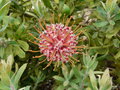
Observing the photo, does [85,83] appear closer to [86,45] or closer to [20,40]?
[86,45]

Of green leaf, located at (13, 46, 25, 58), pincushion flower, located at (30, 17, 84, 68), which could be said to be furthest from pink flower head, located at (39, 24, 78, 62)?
green leaf, located at (13, 46, 25, 58)

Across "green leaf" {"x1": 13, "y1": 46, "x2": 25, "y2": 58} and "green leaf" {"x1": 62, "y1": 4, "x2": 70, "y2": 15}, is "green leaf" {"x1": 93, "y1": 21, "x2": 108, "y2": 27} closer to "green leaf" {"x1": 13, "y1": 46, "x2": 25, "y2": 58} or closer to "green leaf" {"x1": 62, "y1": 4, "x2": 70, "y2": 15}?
"green leaf" {"x1": 62, "y1": 4, "x2": 70, "y2": 15}

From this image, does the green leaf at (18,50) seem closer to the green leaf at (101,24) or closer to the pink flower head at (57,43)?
the pink flower head at (57,43)

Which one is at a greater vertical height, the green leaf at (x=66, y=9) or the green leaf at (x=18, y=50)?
the green leaf at (x=66, y=9)

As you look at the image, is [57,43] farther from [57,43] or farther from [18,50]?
[18,50]

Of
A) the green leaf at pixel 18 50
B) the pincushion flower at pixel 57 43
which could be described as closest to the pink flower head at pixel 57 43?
the pincushion flower at pixel 57 43

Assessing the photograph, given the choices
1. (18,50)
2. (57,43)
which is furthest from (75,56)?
(18,50)

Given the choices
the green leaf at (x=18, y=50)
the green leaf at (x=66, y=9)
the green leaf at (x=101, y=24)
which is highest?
the green leaf at (x=66, y=9)

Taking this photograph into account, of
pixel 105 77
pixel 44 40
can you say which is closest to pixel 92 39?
pixel 44 40

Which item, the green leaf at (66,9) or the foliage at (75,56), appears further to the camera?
the green leaf at (66,9)

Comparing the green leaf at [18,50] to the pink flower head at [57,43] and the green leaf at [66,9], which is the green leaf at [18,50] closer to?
the pink flower head at [57,43]
